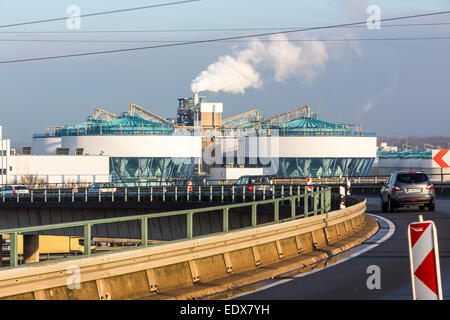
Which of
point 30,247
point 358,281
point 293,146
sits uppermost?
point 293,146

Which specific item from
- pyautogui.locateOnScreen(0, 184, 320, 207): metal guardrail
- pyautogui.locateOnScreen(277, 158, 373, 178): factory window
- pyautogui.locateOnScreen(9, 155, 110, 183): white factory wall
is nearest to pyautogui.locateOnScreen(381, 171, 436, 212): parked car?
pyautogui.locateOnScreen(0, 184, 320, 207): metal guardrail

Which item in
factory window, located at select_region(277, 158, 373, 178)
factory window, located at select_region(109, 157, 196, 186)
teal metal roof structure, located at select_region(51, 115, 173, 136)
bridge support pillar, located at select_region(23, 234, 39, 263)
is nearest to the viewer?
bridge support pillar, located at select_region(23, 234, 39, 263)

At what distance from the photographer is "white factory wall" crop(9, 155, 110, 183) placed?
424 feet

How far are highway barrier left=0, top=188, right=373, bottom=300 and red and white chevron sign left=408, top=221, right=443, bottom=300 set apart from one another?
14.4 ft

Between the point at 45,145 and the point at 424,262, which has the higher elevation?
the point at 45,145

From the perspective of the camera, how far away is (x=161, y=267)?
1340 centimetres

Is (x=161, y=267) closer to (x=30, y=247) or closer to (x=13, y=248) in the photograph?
(x=13, y=248)

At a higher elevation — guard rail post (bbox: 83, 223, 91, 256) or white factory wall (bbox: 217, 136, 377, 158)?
white factory wall (bbox: 217, 136, 377, 158)

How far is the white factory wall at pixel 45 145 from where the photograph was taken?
571 ft

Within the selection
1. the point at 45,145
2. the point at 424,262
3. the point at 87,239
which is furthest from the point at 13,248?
the point at 45,145

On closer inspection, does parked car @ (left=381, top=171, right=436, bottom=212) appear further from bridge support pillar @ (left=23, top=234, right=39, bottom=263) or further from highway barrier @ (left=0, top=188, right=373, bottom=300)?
bridge support pillar @ (left=23, top=234, right=39, bottom=263)

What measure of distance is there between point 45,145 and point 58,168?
45959 millimetres

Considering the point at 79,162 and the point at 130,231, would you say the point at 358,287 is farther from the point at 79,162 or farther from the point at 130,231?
the point at 79,162
